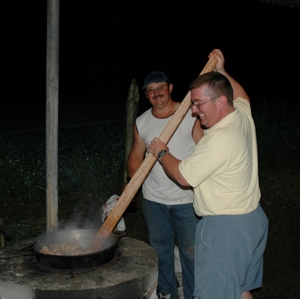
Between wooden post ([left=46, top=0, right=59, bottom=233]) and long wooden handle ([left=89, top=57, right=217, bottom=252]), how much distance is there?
1.66 feet

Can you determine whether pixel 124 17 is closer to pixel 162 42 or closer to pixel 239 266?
pixel 162 42

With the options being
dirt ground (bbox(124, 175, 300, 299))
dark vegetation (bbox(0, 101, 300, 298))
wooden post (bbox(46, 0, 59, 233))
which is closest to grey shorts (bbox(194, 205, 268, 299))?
wooden post (bbox(46, 0, 59, 233))

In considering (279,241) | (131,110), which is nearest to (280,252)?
(279,241)

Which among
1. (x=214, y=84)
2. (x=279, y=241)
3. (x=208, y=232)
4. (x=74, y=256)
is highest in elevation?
(x=214, y=84)

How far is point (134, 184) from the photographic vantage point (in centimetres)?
Answer: 317

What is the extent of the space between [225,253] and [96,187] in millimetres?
3344

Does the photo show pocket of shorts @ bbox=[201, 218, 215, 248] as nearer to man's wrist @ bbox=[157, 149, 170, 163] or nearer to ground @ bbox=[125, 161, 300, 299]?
man's wrist @ bbox=[157, 149, 170, 163]

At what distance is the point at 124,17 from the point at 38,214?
12.6 meters

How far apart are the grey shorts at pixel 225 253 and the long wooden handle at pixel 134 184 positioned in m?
0.58

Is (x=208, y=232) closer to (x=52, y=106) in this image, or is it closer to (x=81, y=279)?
(x=81, y=279)

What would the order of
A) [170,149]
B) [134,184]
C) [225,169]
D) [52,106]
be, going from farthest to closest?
1. [170,149]
2. [52,106]
3. [134,184]
4. [225,169]

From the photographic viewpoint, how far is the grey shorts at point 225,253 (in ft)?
9.60

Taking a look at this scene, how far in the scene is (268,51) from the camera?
1898cm

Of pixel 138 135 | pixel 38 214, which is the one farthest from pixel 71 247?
pixel 38 214
